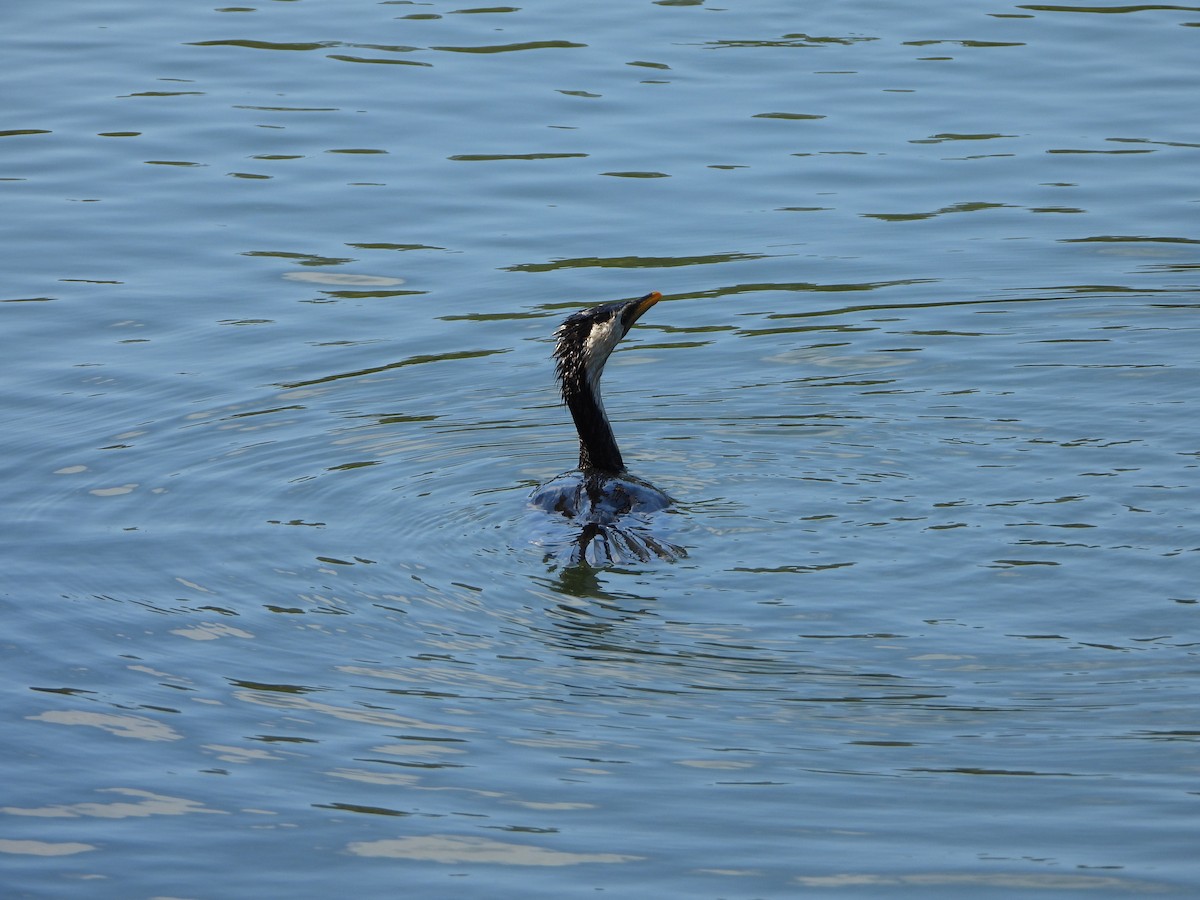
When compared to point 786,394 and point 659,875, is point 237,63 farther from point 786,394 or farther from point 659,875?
Answer: point 659,875

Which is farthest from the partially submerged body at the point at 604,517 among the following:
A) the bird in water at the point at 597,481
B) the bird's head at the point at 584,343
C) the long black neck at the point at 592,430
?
the bird's head at the point at 584,343

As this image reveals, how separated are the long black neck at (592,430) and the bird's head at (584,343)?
0.05 m

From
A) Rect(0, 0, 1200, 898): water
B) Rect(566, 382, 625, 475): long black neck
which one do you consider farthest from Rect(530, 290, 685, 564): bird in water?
Rect(0, 0, 1200, 898): water

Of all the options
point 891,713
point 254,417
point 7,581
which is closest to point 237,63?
point 254,417

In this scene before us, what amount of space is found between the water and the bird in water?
0.64 feet

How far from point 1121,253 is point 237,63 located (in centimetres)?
938

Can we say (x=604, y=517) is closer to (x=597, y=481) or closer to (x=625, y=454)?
(x=597, y=481)

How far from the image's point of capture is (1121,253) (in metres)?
12.5

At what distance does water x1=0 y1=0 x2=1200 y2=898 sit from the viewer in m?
6.34

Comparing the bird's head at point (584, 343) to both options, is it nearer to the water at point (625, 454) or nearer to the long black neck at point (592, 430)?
the long black neck at point (592, 430)

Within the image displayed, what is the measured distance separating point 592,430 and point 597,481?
18.0 inches

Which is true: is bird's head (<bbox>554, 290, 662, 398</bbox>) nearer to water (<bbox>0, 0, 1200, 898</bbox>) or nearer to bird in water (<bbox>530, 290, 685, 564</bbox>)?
bird in water (<bbox>530, 290, 685, 564</bbox>)

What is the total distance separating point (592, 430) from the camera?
9.58 meters

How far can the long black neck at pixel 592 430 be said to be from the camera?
31.4ft
